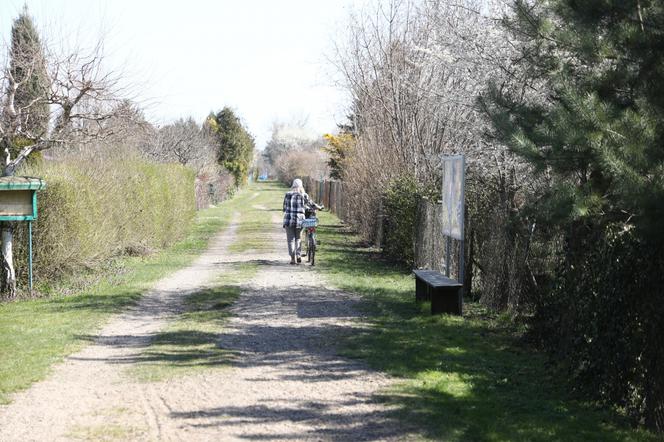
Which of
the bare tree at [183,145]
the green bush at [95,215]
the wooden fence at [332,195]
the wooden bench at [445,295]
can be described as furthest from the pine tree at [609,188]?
the bare tree at [183,145]

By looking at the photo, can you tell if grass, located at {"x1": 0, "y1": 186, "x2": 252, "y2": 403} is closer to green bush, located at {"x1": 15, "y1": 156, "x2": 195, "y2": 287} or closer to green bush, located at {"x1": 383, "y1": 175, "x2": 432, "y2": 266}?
green bush, located at {"x1": 15, "y1": 156, "x2": 195, "y2": 287}

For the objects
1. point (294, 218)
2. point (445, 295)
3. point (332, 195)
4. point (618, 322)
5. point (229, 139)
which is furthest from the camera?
point (229, 139)

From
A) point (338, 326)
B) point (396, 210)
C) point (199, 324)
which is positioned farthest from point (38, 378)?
point (396, 210)

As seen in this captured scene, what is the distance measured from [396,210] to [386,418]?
12116 mm

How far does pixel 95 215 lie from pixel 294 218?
4.16 meters

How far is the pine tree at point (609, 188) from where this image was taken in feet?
18.5

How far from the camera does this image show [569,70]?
7676 mm

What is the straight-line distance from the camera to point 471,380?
23.5 feet

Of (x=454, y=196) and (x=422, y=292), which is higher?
(x=454, y=196)

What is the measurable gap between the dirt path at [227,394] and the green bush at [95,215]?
3497 mm

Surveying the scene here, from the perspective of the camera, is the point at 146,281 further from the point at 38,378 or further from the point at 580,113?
the point at 580,113

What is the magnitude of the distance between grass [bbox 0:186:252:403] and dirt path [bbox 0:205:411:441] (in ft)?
0.72

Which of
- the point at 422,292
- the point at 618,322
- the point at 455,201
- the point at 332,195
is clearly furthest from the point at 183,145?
the point at 618,322

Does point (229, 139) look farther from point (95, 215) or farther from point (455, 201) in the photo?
point (455, 201)
